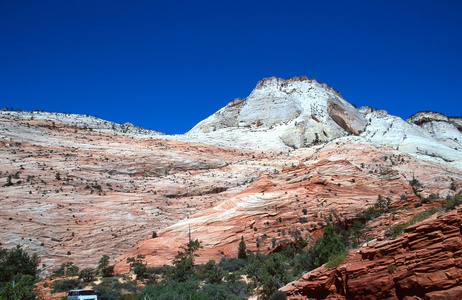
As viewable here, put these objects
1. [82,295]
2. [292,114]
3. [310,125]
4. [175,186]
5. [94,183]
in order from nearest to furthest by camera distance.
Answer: [82,295] → [94,183] → [175,186] → [310,125] → [292,114]

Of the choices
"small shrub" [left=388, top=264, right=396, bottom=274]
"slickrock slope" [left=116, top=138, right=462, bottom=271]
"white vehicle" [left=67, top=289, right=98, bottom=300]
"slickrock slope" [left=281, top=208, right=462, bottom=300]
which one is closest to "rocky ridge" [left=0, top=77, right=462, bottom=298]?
"slickrock slope" [left=116, top=138, right=462, bottom=271]

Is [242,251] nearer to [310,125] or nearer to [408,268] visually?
[408,268]

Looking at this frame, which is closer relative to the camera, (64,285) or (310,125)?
(64,285)

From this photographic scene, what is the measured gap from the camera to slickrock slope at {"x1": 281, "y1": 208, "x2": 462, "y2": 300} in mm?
9789

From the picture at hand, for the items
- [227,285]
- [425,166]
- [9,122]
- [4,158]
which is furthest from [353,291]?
[9,122]

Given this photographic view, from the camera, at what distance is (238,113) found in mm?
82062

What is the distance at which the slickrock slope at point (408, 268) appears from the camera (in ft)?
32.1

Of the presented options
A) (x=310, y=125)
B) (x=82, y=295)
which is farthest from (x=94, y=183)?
(x=310, y=125)

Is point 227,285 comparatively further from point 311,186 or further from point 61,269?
point 311,186

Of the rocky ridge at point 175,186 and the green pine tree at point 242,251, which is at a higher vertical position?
the rocky ridge at point 175,186

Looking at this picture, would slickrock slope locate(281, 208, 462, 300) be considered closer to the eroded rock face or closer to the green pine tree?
the green pine tree

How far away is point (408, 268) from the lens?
10.7 metres

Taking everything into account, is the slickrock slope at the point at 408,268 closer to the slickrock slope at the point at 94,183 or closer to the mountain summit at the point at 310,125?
the slickrock slope at the point at 94,183

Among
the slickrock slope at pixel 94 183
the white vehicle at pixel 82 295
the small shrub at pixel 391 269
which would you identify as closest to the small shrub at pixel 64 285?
the slickrock slope at pixel 94 183
